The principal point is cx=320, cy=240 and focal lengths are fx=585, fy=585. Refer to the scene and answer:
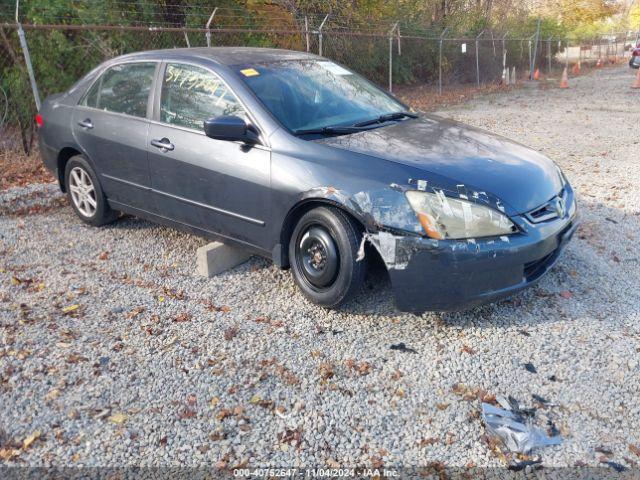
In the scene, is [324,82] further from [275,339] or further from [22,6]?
[22,6]

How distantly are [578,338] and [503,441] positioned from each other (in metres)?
1.15

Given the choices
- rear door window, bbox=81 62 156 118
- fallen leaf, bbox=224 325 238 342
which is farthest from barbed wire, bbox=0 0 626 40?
fallen leaf, bbox=224 325 238 342

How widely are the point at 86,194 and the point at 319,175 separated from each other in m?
2.85

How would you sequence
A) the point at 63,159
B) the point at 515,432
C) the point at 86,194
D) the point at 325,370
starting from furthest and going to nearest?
1. the point at 63,159
2. the point at 86,194
3. the point at 325,370
4. the point at 515,432

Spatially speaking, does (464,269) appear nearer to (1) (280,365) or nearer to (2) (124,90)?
(1) (280,365)

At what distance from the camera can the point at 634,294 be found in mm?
4207

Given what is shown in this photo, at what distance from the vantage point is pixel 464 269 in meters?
3.42

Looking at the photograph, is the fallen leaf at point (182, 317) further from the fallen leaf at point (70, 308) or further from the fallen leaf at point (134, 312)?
the fallen leaf at point (70, 308)

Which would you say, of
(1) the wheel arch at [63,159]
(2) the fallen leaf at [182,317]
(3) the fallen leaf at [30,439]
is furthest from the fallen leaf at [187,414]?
(1) the wheel arch at [63,159]

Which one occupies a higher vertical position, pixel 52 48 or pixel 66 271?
pixel 52 48

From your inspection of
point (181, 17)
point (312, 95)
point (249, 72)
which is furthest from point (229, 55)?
point (181, 17)

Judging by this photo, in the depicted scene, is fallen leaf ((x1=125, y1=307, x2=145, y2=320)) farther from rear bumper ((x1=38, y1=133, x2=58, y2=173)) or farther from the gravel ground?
rear bumper ((x1=38, y1=133, x2=58, y2=173))

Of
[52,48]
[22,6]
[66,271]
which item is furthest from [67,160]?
[22,6]

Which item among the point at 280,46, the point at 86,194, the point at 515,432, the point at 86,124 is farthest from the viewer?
the point at 280,46
